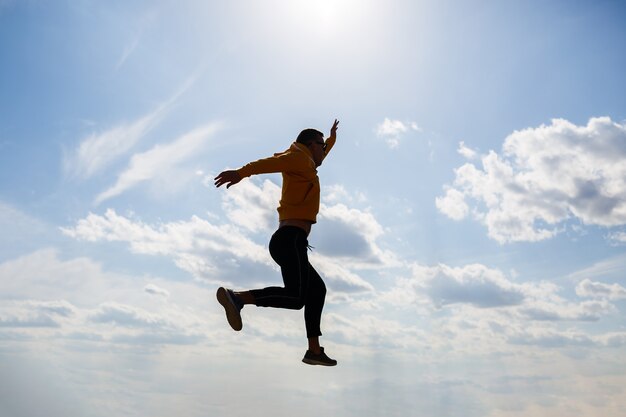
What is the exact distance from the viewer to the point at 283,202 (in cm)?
802

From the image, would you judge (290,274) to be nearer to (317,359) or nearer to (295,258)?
(295,258)

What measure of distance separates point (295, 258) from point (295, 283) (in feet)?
1.08

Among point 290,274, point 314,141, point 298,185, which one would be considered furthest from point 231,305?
point 314,141

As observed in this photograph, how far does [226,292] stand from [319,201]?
1755 millimetres

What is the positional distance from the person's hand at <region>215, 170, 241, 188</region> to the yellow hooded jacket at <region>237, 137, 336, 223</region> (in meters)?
0.59

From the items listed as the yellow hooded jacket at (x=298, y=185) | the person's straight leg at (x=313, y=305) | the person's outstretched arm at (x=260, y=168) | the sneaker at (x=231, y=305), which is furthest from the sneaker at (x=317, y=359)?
the person's outstretched arm at (x=260, y=168)

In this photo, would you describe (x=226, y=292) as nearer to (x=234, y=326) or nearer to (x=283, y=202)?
(x=234, y=326)

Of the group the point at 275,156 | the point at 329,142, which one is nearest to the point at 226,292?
the point at 275,156

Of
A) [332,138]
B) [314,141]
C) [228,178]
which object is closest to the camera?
[228,178]

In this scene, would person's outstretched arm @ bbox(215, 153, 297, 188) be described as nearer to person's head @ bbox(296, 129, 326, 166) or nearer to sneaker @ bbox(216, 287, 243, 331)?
person's head @ bbox(296, 129, 326, 166)

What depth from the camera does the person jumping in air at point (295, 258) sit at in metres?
7.75

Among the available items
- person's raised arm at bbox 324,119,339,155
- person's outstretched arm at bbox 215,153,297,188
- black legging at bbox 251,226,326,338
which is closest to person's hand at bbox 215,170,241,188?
person's outstretched arm at bbox 215,153,297,188

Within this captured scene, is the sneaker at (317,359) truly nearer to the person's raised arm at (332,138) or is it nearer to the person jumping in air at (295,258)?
the person jumping in air at (295,258)

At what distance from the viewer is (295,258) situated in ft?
25.7
